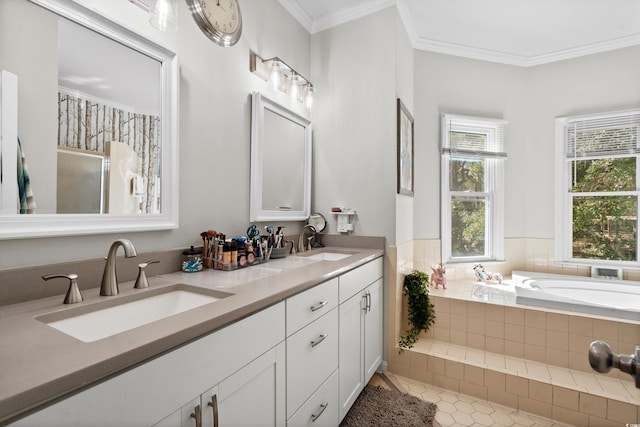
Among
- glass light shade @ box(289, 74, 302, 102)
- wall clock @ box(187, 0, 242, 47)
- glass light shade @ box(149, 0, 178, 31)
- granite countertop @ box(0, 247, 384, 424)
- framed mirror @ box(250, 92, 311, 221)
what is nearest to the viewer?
granite countertop @ box(0, 247, 384, 424)

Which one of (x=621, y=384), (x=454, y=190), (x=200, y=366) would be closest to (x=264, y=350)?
(x=200, y=366)

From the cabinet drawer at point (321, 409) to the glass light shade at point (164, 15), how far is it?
65.6 inches

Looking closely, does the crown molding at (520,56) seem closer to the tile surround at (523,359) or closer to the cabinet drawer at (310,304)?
the tile surround at (523,359)

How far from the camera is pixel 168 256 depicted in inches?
54.4

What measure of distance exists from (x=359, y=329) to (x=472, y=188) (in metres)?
2.11

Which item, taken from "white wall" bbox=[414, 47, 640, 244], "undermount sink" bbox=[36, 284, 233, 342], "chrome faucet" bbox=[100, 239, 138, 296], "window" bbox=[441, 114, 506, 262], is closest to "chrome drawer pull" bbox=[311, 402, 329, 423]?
"undermount sink" bbox=[36, 284, 233, 342]

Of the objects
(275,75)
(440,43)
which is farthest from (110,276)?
(440,43)

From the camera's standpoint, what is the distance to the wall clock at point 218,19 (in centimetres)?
145

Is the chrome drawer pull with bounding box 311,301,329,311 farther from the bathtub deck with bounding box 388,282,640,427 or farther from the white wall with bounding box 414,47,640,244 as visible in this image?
the white wall with bounding box 414,47,640,244

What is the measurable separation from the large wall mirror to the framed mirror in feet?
1.89

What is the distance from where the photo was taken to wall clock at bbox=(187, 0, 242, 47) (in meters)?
1.45

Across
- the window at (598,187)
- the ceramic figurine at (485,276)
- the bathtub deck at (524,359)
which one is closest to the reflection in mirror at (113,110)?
the bathtub deck at (524,359)

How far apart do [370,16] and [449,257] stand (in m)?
2.25

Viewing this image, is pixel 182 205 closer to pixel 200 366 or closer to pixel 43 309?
pixel 43 309
